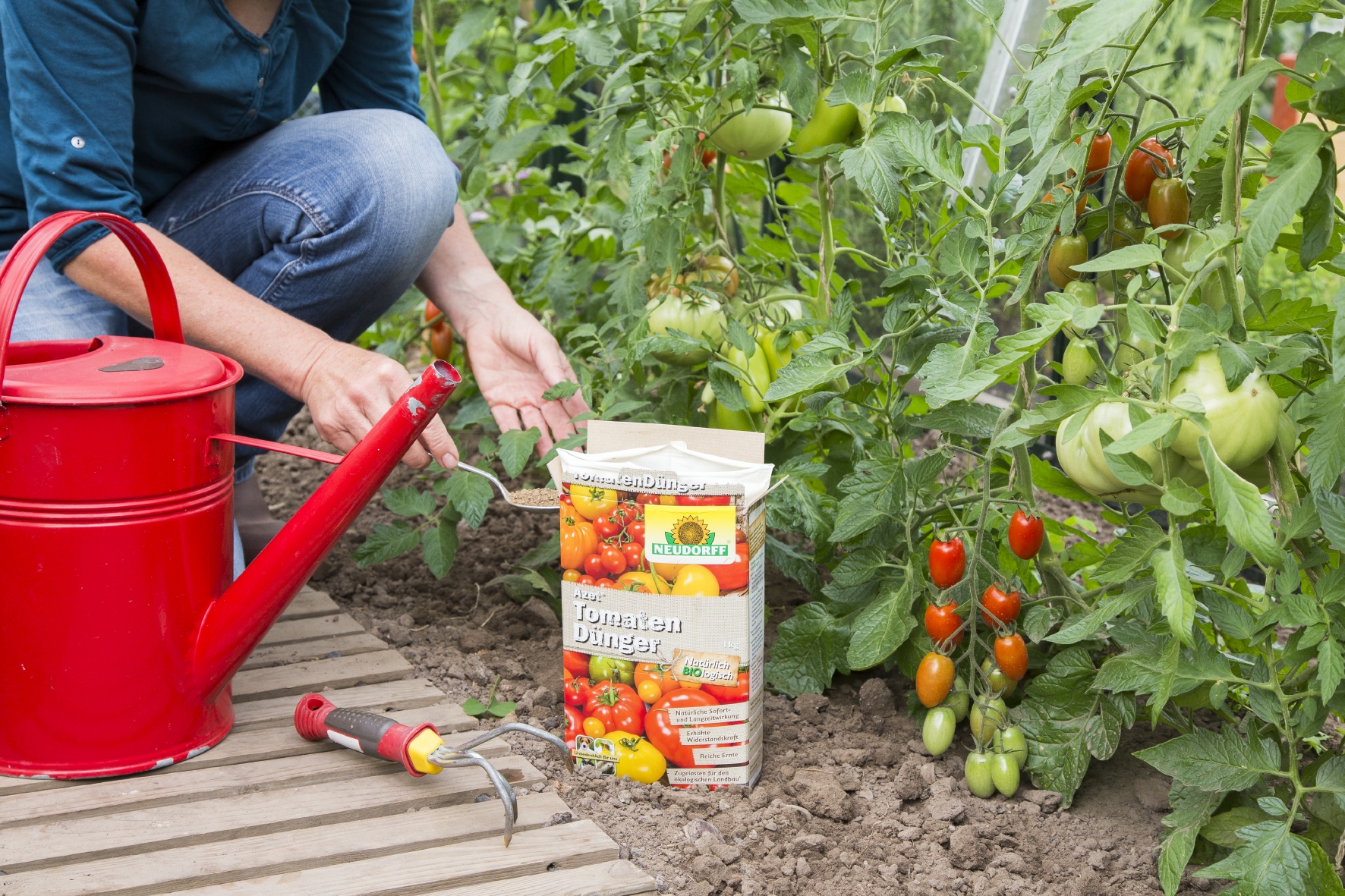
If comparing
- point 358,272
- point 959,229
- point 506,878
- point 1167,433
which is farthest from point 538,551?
point 1167,433

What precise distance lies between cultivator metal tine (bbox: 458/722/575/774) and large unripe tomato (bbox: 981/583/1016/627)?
472 millimetres

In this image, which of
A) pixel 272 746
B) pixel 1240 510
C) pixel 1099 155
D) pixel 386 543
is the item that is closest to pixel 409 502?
pixel 386 543

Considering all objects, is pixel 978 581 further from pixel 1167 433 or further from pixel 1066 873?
pixel 1167 433

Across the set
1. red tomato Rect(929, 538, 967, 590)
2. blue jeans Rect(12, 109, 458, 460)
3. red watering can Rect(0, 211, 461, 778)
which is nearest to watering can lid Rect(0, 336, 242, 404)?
red watering can Rect(0, 211, 461, 778)

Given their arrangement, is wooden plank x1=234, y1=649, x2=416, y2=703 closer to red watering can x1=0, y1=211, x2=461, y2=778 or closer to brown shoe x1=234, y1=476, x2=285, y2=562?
red watering can x1=0, y1=211, x2=461, y2=778

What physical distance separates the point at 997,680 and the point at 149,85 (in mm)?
1334

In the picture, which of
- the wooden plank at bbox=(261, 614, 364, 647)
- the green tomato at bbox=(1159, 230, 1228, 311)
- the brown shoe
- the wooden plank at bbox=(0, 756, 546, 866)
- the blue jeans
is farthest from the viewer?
the brown shoe

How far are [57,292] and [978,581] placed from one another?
125 cm

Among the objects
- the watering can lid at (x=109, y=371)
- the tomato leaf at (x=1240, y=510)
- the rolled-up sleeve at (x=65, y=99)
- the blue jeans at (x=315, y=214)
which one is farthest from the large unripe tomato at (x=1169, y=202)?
the rolled-up sleeve at (x=65, y=99)

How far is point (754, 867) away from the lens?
3.44ft

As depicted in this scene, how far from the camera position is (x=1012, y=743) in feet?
3.81

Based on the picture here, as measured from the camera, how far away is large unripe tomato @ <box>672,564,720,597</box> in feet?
3.70

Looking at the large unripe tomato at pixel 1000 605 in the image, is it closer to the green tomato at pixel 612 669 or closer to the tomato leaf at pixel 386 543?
the green tomato at pixel 612 669

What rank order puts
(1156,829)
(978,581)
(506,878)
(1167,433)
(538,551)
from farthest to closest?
1. (538,551)
2. (978,581)
3. (1156,829)
4. (506,878)
5. (1167,433)
